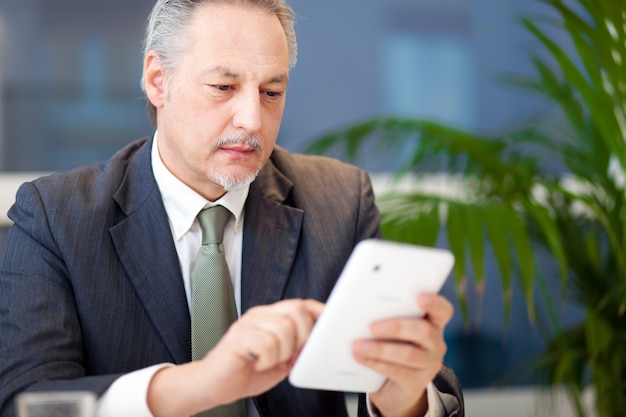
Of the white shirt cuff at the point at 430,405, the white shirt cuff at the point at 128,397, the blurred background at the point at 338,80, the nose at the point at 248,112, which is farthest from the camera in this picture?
the blurred background at the point at 338,80

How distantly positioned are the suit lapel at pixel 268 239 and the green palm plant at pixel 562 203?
1.28 feet

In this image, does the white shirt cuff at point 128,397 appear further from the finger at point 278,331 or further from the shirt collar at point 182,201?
the shirt collar at point 182,201

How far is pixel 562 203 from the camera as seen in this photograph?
2482 millimetres

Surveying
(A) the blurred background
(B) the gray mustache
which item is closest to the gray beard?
(B) the gray mustache

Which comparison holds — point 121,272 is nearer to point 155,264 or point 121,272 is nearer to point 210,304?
point 155,264

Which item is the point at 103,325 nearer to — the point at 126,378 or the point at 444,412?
the point at 126,378

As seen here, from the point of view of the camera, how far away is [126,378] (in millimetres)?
1269

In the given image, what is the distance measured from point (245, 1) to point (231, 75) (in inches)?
6.2

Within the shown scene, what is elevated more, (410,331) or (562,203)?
(410,331)

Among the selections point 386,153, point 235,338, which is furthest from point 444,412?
point 386,153

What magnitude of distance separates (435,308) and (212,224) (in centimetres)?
58

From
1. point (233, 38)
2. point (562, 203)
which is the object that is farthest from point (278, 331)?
point (562, 203)

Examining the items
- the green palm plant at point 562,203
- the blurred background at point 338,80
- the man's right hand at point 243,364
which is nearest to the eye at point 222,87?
the man's right hand at point 243,364

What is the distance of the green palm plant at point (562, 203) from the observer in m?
2.01
